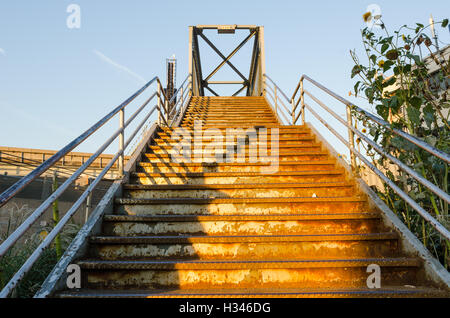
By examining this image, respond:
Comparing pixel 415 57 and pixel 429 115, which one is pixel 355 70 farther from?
pixel 429 115

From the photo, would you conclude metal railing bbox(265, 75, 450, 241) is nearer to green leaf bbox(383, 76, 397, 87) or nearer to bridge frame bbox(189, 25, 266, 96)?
green leaf bbox(383, 76, 397, 87)

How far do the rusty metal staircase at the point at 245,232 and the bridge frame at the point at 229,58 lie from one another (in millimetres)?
7673

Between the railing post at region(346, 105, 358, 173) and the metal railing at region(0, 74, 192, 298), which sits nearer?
the metal railing at region(0, 74, 192, 298)

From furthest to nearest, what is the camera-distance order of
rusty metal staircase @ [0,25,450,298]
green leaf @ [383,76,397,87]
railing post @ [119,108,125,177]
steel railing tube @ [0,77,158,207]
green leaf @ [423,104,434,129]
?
railing post @ [119,108,125,177]
green leaf @ [383,76,397,87]
green leaf @ [423,104,434,129]
rusty metal staircase @ [0,25,450,298]
steel railing tube @ [0,77,158,207]

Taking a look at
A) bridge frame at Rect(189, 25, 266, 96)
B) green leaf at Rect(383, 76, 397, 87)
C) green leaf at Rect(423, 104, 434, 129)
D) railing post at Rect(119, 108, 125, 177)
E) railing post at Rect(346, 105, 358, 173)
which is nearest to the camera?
green leaf at Rect(423, 104, 434, 129)

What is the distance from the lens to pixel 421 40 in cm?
234

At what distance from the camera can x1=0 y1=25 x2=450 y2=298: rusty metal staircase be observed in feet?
6.78

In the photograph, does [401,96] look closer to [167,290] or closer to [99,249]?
[167,290]

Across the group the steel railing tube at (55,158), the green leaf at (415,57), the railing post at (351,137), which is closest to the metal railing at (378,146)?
the railing post at (351,137)

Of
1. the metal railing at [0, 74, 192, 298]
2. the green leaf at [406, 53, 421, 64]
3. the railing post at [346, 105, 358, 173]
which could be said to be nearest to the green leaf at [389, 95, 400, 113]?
the green leaf at [406, 53, 421, 64]

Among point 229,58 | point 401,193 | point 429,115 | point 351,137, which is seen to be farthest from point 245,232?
point 229,58

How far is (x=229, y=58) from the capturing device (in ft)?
45.6

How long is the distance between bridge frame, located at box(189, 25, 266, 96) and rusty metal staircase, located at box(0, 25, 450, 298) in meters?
7.67
